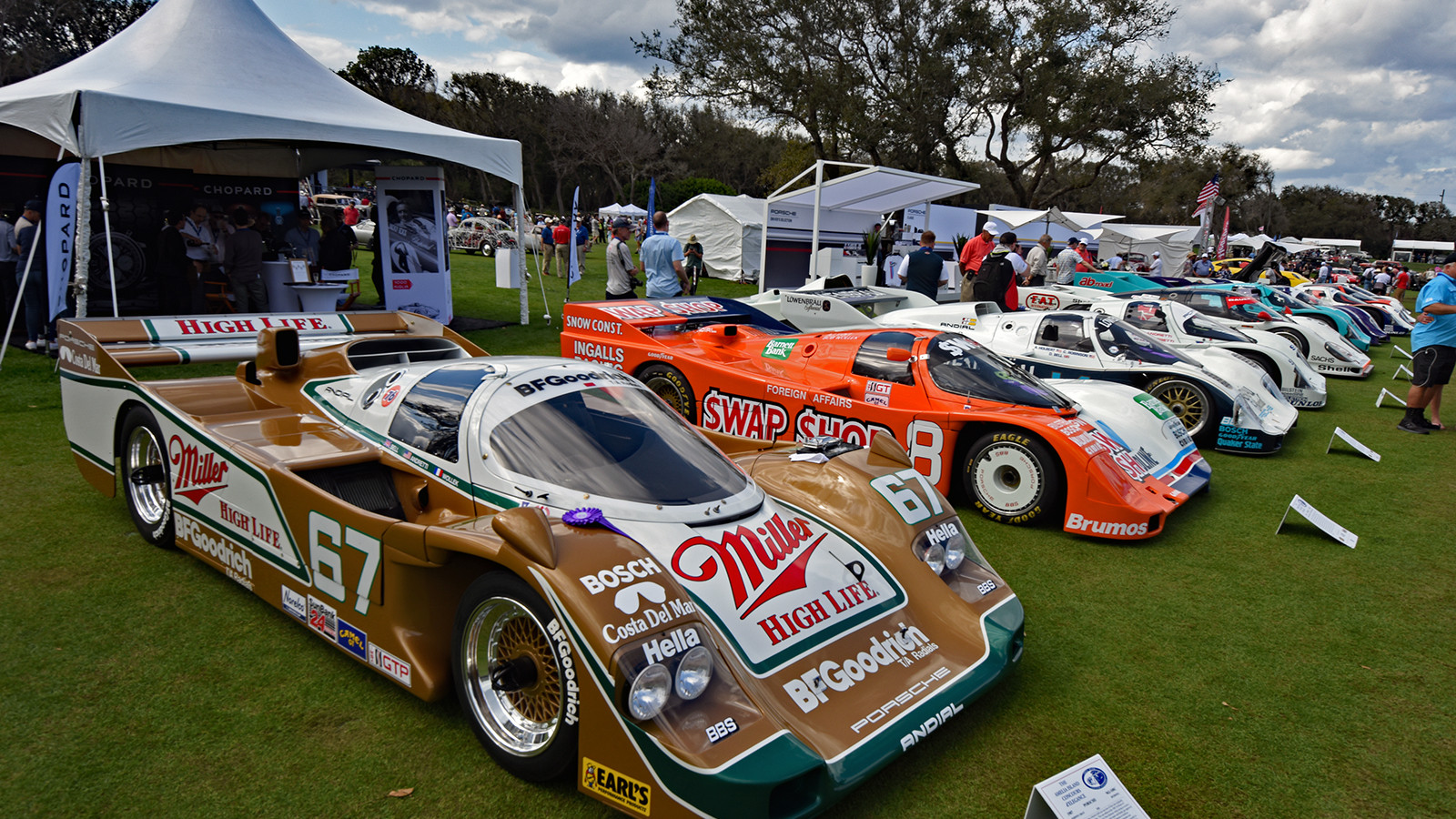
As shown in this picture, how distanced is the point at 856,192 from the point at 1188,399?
9195 mm

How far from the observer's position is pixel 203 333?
525cm

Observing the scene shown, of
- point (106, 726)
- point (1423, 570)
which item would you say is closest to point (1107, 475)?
point (1423, 570)

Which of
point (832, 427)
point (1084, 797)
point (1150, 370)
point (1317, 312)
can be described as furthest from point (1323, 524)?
point (1317, 312)

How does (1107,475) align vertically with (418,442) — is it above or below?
below

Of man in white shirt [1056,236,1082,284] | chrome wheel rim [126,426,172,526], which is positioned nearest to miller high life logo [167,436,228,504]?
chrome wheel rim [126,426,172,526]

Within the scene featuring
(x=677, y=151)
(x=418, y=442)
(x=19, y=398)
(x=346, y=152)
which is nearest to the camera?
(x=418, y=442)

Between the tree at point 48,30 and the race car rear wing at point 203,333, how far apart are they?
3352cm

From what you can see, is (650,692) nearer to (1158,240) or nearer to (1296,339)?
(1296,339)

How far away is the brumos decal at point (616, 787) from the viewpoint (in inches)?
87.9

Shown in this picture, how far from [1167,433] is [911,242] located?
1805cm

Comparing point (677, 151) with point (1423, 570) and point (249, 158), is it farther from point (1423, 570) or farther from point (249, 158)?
point (1423, 570)

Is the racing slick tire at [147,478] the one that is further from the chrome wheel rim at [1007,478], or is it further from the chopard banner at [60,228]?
the chopard banner at [60,228]

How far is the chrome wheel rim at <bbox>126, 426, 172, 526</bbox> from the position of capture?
430 centimetres

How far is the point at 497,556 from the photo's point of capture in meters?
2.52
